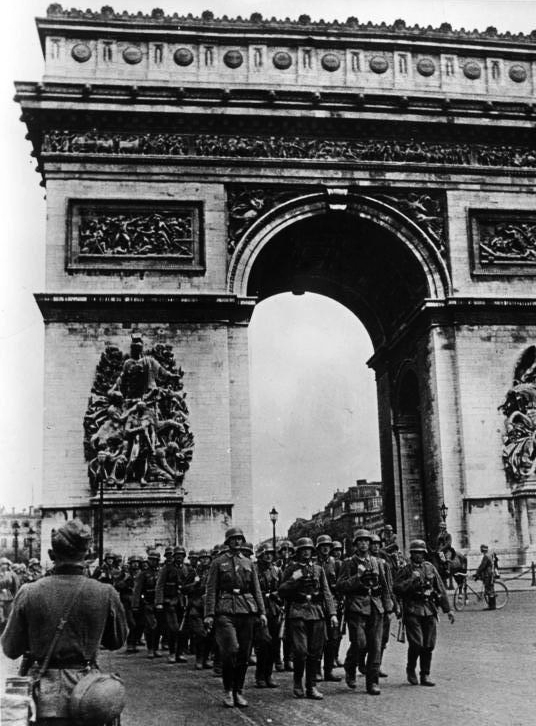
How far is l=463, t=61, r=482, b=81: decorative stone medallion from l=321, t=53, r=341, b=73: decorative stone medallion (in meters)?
3.53

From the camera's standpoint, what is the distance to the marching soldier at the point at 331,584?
1193cm

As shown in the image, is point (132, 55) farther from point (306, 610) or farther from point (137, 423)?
point (306, 610)

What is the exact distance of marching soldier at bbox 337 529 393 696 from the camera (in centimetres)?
1082

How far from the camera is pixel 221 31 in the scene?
26391 millimetres

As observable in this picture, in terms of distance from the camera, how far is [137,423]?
78.1ft

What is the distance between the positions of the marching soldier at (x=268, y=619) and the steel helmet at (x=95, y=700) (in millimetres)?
6706

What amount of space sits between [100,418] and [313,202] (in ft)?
25.6

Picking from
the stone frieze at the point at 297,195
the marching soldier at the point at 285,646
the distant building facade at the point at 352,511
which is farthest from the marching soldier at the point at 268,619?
the distant building facade at the point at 352,511

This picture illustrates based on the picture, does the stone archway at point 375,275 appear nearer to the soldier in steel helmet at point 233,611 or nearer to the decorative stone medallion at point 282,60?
the decorative stone medallion at point 282,60

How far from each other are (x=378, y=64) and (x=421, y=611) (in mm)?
19212

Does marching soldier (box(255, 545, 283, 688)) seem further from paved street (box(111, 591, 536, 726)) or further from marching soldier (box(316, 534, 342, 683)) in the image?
marching soldier (box(316, 534, 342, 683))

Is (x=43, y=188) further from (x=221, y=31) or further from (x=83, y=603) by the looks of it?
(x=83, y=603)

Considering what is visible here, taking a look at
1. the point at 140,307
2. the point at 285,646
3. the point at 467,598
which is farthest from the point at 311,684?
the point at 140,307

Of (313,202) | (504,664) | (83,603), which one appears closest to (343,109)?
(313,202)
